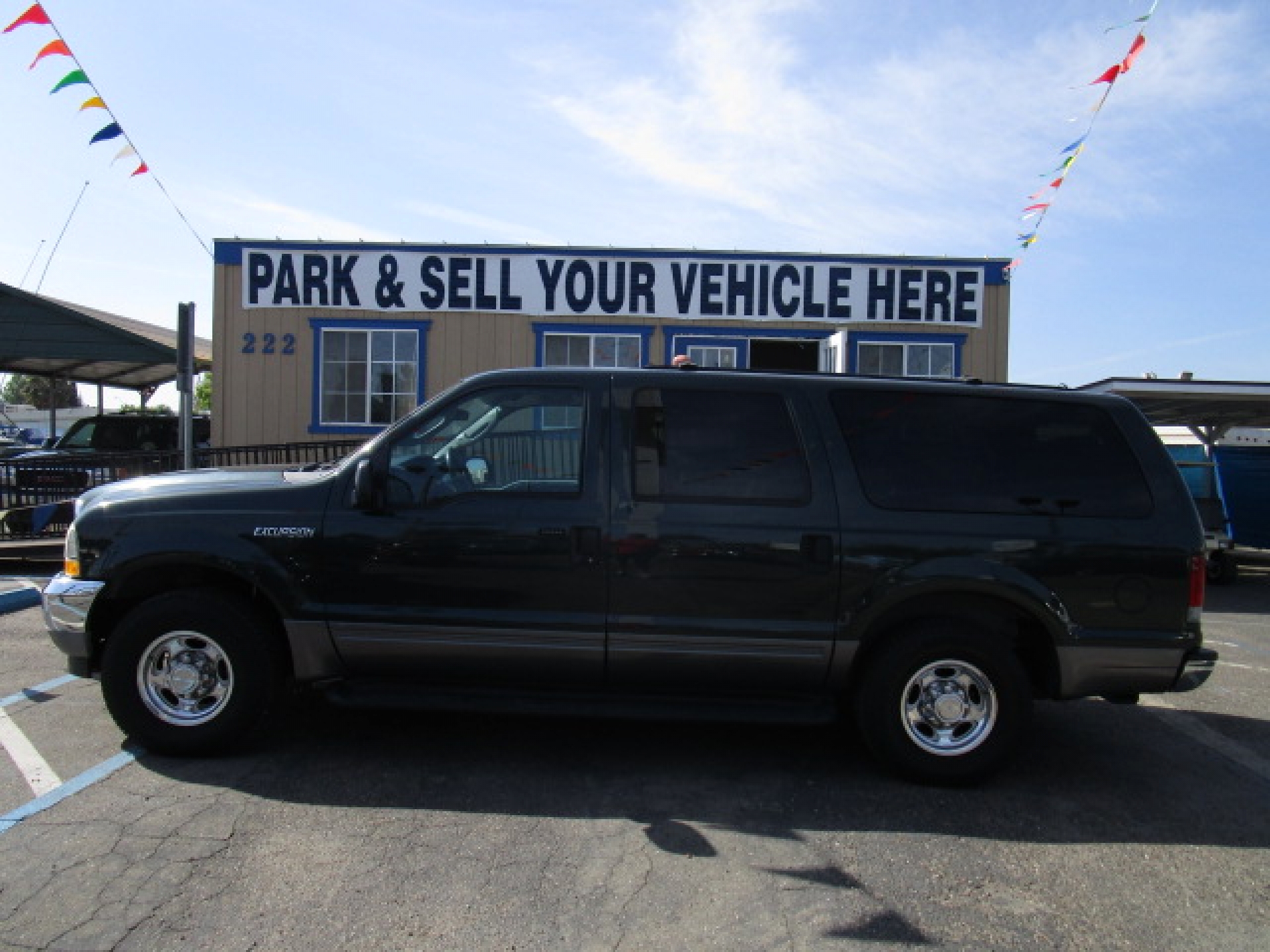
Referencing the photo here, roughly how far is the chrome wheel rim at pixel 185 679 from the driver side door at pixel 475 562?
60 cm

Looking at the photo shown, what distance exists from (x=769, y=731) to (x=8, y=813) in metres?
3.50

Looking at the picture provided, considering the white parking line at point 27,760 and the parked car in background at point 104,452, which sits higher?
the parked car in background at point 104,452

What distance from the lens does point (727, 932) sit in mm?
2947

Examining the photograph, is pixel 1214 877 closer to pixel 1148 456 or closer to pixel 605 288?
pixel 1148 456

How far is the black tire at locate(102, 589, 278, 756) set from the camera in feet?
13.7

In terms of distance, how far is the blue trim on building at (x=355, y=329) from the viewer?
13.0 metres

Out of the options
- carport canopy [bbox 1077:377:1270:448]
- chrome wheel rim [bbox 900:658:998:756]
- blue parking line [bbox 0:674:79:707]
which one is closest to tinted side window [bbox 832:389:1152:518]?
chrome wheel rim [bbox 900:658:998:756]

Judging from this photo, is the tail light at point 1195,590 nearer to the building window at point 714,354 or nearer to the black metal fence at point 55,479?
the black metal fence at point 55,479

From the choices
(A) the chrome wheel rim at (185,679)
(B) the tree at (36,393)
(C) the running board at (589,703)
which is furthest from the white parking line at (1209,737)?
(B) the tree at (36,393)

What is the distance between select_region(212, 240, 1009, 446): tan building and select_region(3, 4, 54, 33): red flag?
341 centimetres

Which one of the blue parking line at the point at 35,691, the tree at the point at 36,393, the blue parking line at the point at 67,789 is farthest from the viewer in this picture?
the tree at the point at 36,393

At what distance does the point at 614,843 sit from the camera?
11.6 ft

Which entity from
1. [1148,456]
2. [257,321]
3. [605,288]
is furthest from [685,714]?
[257,321]

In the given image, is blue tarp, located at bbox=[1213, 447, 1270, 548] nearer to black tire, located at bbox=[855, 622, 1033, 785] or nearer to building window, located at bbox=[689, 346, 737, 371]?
building window, located at bbox=[689, 346, 737, 371]
